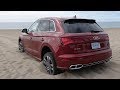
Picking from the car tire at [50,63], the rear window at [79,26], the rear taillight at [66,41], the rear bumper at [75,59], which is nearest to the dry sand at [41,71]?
the car tire at [50,63]

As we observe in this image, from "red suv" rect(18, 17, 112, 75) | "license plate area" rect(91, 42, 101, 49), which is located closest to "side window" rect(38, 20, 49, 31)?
"red suv" rect(18, 17, 112, 75)

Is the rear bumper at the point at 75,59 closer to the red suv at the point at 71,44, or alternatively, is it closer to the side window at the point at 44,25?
the red suv at the point at 71,44

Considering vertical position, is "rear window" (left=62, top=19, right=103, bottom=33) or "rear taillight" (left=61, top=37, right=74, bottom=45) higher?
"rear window" (left=62, top=19, right=103, bottom=33)

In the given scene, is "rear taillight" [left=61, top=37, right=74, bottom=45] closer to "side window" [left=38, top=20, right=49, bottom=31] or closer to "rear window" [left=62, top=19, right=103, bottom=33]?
"rear window" [left=62, top=19, right=103, bottom=33]

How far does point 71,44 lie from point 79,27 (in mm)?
774

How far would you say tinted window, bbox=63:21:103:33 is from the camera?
5.76 metres

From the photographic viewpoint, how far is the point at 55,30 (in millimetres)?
6020

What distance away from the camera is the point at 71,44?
5422 millimetres
